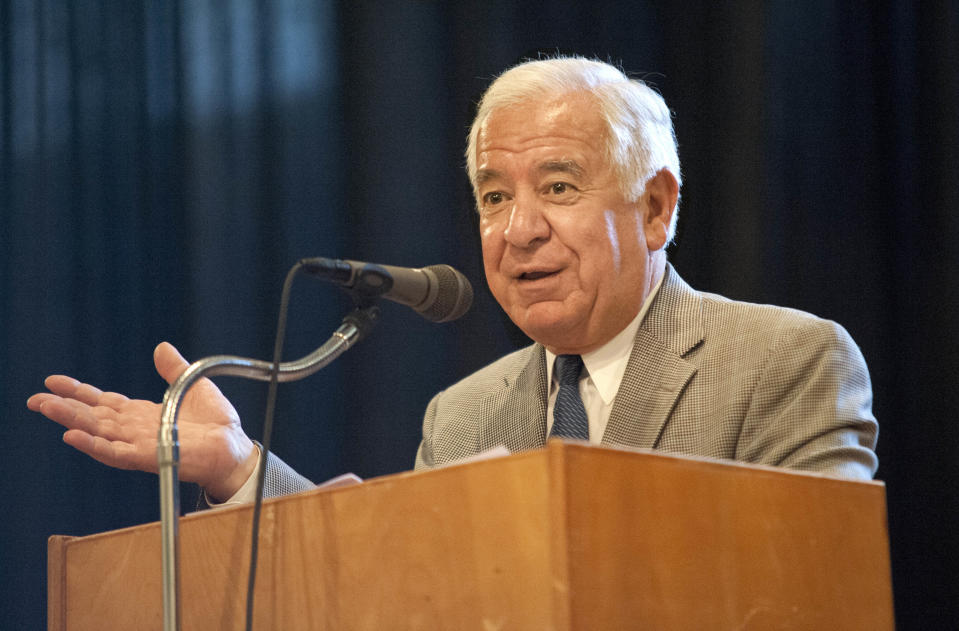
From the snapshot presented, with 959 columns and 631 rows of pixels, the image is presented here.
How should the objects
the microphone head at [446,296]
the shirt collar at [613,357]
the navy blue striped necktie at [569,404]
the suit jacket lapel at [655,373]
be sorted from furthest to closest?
the shirt collar at [613,357] → the navy blue striped necktie at [569,404] → the suit jacket lapel at [655,373] → the microphone head at [446,296]

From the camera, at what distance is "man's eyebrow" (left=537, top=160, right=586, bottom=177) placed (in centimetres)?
202

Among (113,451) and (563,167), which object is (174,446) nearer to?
(113,451)

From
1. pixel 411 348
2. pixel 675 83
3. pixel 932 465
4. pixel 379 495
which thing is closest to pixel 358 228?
pixel 411 348

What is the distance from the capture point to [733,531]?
45.6 inches

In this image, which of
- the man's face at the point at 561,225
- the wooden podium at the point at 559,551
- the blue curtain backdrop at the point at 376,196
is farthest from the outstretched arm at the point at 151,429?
the blue curtain backdrop at the point at 376,196

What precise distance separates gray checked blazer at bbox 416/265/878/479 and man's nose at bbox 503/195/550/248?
26 cm

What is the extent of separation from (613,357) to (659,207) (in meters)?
0.34

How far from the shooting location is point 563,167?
2023 millimetres

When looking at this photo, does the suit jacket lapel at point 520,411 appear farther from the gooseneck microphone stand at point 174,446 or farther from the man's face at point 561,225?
the gooseneck microphone stand at point 174,446

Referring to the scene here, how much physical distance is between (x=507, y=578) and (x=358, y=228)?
219cm

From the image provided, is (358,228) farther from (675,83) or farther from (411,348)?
(675,83)

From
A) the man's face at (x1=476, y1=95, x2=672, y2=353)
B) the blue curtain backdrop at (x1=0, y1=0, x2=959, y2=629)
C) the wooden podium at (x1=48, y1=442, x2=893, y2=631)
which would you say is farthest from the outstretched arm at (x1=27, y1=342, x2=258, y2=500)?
the blue curtain backdrop at (x1=0, y1=0, x2=959, y2=629)

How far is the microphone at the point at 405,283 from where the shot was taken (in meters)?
1.34

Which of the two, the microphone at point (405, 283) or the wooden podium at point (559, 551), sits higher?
the microphone at point (405, 283)
